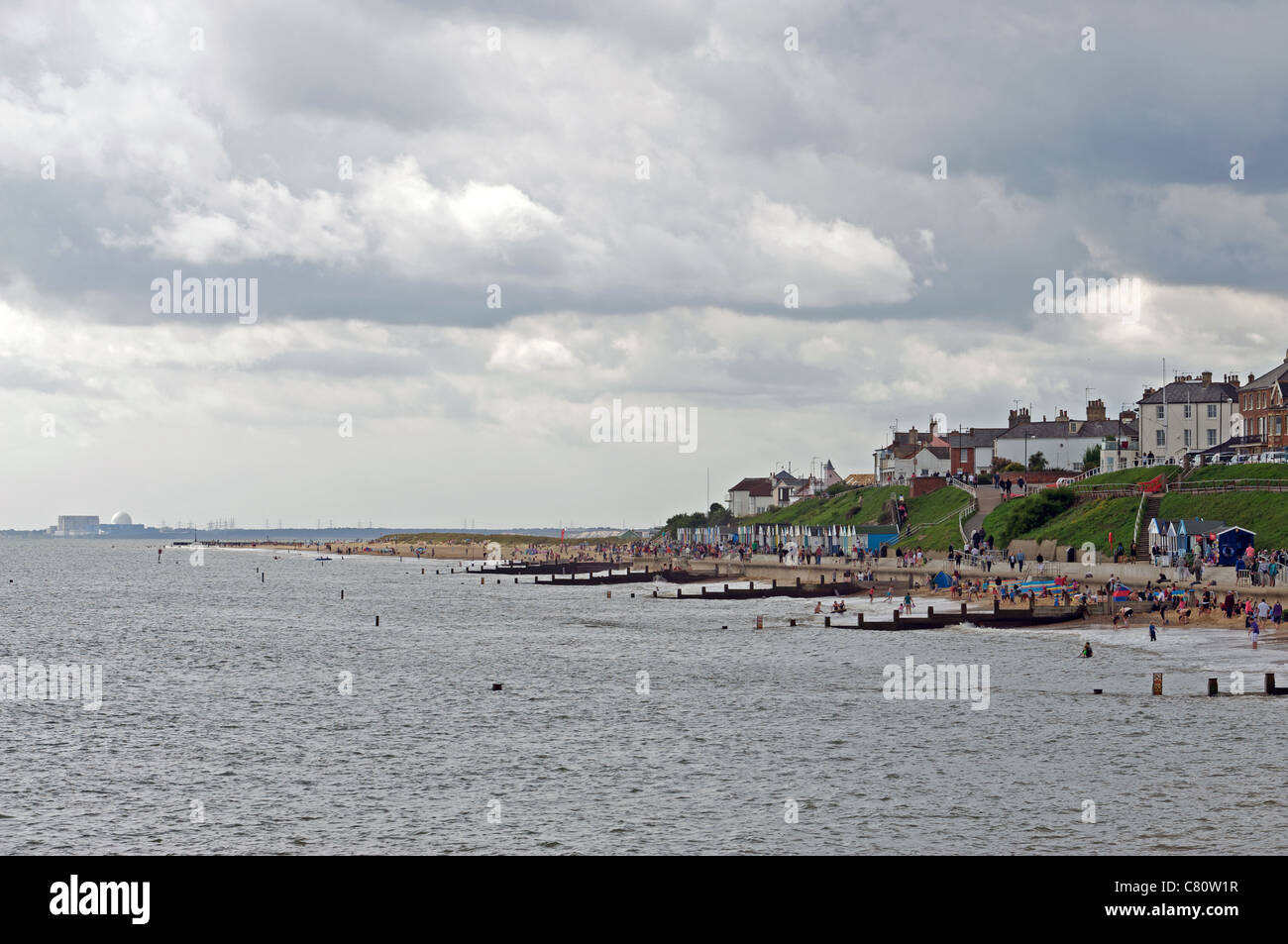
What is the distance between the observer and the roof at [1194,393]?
148000 mm

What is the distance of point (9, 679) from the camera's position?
64.9 meters

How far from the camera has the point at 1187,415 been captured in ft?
494

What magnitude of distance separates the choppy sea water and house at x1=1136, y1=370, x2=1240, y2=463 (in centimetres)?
8419

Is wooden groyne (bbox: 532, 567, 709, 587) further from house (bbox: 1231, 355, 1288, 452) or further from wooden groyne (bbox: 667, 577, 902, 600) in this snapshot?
house (bbox: 1231, 355, 1288, 452)

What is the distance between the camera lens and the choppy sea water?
3080 cm

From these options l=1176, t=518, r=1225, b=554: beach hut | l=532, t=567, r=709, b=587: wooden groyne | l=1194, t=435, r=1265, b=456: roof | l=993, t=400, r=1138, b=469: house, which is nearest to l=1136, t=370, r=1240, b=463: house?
l=1194, t=435, r=1265, b=456: roof

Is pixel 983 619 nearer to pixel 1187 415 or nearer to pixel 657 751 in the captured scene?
pixel 657 751

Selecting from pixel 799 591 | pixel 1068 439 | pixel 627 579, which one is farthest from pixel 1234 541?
pixel 1068 439

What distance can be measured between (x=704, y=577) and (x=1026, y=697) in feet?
359

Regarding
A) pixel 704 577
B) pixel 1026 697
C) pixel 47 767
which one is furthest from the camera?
pixel 704 577
